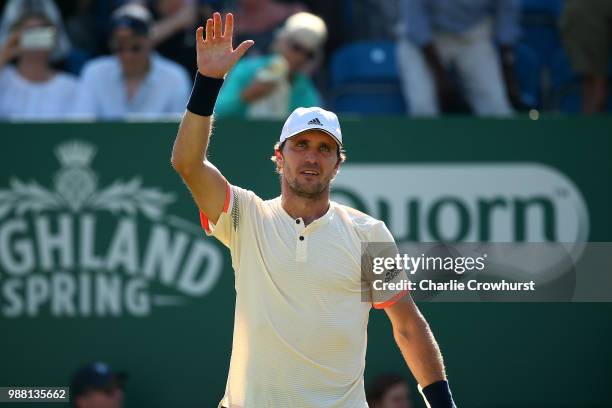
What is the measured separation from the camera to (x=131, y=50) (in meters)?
8.74

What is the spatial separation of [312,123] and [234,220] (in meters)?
0.53

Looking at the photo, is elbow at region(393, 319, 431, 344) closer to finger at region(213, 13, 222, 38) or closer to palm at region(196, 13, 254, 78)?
palm at region(196, 13, 254, 78)

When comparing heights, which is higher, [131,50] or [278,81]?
[131,50]

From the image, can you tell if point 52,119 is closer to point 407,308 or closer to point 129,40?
point 129,40

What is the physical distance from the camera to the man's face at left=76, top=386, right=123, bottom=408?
747 cm

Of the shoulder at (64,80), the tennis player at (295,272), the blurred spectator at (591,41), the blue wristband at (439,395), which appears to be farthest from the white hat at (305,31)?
the blue wristband at (439,395)

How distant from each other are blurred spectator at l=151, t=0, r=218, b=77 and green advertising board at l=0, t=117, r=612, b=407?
1.96 m

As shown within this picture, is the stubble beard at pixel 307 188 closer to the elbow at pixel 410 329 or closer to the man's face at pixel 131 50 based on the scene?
the elbow at pixel 410 329

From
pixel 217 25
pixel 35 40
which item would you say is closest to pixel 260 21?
pixel 35 40

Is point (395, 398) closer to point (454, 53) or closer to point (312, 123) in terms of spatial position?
point (454, 53)

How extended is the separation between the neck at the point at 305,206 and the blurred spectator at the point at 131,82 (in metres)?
3.75

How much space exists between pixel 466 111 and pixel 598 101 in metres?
1.04

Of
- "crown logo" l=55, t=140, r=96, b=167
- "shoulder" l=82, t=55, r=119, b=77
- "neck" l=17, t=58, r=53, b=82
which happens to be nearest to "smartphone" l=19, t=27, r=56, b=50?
"neck" l=17, t=58, r=53, b=82

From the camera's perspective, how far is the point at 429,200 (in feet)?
26.3
